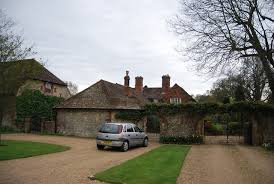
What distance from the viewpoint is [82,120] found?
1259 inches

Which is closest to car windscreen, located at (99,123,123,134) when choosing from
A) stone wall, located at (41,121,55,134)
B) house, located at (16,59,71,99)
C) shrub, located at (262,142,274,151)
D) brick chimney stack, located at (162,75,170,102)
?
shrub, located at (262,142,274,151)

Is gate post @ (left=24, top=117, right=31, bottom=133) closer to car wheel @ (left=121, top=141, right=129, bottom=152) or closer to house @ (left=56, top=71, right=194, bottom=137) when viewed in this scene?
house @ (left=56, top=71, right=194, bottom=137)

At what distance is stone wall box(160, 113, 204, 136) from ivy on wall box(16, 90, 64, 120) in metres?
12.0

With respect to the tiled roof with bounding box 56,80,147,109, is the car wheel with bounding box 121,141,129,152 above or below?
below

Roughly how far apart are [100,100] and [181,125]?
8.55 m

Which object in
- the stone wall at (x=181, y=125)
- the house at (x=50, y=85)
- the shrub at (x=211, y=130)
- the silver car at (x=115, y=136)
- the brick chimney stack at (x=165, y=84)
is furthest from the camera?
the brick chimney stack at (x=165, y=84)

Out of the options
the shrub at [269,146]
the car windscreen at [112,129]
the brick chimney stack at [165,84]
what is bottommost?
the shrub at [269,146]

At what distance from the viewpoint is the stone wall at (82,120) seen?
31281 millimetres

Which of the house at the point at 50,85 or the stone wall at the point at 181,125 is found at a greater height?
the house at the point at 50,85

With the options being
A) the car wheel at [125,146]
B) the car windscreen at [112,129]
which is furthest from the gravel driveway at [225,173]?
the car windscreen at [112,129]

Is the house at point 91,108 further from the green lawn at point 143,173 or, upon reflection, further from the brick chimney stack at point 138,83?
the green lawn at point 143,173

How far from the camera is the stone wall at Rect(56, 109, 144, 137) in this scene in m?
31.3

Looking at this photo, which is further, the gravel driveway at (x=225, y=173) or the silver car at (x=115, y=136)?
the silver car at (x=115, y=136)

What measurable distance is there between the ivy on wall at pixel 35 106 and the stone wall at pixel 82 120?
162 centimetres
